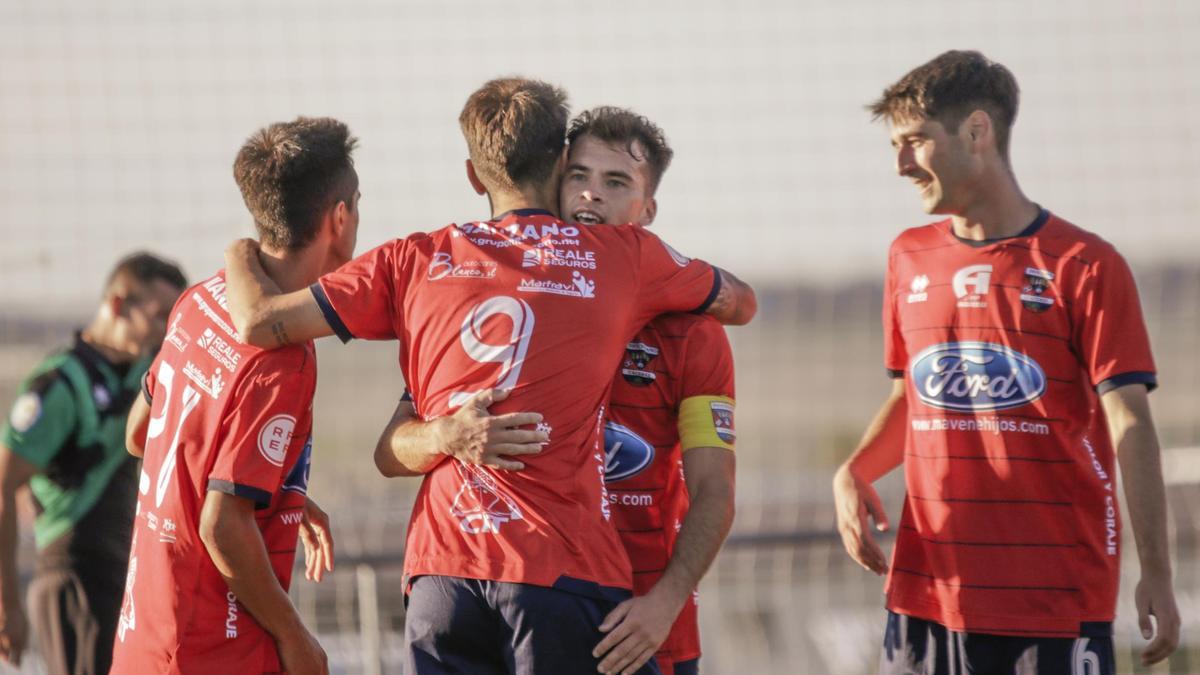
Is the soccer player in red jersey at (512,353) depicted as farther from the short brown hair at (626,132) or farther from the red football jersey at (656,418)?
the short brown hair at (626,132)

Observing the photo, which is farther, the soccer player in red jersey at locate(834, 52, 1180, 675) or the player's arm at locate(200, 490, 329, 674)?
the soccer player in red jersey at locate(834, 52, 1180, 675)

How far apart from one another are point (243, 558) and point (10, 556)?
2.57 meters

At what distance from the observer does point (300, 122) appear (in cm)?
367

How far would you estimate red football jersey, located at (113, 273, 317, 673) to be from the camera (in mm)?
3369

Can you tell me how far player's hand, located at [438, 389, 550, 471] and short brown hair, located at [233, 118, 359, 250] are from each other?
0.75 meters

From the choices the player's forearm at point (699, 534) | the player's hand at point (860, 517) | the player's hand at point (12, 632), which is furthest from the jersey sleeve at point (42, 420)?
the player's hand at point (860, 517)

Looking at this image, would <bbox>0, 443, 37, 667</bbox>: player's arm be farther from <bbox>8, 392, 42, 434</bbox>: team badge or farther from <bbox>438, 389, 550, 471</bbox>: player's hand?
<bbox>438, 389, 550, 471</bbox>: player's hand

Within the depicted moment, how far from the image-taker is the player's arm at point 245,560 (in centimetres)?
332

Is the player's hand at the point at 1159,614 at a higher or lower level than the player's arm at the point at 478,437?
lower

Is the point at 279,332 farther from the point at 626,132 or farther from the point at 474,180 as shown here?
the point at 626,132

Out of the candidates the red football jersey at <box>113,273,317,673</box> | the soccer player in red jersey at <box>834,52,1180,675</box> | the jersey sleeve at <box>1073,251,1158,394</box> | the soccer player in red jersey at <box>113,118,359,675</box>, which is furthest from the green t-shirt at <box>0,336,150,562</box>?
the jersey sleeve at <box>1073,251,1158,394</box>

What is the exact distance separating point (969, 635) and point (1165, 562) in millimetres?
579

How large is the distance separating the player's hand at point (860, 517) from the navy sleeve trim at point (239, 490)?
1.83m

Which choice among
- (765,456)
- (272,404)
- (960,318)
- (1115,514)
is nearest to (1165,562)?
(1115,514)
